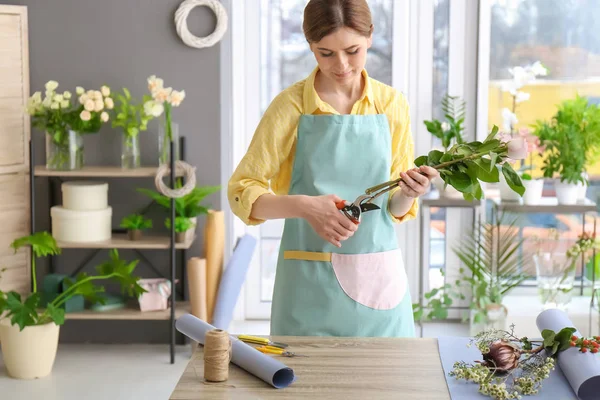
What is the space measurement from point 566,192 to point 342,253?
101 inches

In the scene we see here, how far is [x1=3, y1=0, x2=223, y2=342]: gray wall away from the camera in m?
4.55

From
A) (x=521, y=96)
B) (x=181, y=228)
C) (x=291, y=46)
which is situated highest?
(x=291, y=46)

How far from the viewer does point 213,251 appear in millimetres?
4469

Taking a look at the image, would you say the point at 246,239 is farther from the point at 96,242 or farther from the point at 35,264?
the point at 35,264

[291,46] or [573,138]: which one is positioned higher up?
[291,46]

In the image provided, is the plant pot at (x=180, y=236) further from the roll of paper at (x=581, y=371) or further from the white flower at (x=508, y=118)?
the roll of paper at (x=581, y=371)

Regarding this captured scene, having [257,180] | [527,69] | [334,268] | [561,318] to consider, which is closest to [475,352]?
[561,318]

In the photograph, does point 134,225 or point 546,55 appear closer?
point 134,225

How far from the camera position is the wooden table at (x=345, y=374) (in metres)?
1.80

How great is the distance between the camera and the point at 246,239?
4559 mm

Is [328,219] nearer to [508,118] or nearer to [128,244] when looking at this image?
[128,244]

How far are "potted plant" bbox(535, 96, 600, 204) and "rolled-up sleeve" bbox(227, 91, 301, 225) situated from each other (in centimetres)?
254

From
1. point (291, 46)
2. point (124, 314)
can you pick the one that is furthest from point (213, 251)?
point (291, 46)

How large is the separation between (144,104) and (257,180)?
7.35 feet
